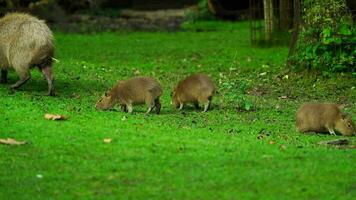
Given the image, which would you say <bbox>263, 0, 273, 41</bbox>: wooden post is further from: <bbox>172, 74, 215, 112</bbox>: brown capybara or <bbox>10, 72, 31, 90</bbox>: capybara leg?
<bbox>10, 72, 31, 90</bbox>: capybara leg

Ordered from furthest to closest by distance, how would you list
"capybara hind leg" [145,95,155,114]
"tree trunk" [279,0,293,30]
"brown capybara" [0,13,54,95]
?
"tree trunk" [279,0,293,30] < "brown capybara" [0,13,54,95] < "capybara hind leg" [145,95,155,114]

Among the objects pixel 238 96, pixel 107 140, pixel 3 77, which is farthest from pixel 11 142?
pixel 3 77

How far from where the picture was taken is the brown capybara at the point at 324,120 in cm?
909

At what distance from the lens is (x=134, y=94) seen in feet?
33.3

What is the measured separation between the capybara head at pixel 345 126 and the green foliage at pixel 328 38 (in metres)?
4.01

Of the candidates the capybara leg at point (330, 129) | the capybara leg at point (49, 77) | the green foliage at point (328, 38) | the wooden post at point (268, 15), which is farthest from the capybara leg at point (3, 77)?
the wooden post at point (268, 15)

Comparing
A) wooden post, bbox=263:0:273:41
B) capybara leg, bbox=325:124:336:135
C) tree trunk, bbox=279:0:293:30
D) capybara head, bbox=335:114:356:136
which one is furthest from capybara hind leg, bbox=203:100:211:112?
tree trunk, bbox=279:0:293:30

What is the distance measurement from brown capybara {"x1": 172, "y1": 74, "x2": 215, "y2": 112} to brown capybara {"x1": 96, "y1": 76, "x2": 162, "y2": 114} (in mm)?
491

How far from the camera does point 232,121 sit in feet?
32.8

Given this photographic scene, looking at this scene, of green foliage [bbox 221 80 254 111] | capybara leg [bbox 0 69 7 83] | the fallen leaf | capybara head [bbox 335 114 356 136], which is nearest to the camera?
the fallen leaf

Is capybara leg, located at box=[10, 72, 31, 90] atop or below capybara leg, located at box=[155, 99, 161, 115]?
atop

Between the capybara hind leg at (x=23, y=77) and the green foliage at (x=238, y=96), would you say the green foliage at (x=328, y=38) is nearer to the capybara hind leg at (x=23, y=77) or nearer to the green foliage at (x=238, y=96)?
the green foliage at (x=238, y=96)

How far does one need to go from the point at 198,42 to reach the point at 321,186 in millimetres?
13297

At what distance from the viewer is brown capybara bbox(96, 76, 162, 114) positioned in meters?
10.1
